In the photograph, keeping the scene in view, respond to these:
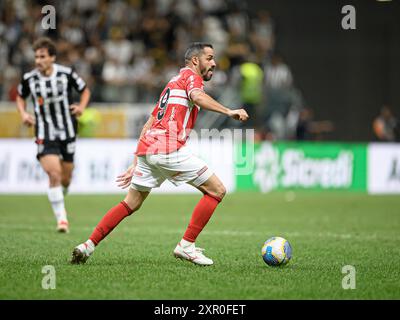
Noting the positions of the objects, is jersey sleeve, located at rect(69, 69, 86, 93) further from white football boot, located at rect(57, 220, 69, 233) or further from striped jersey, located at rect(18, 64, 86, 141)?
white football boot, located at rect(57, 220, 69, 233)

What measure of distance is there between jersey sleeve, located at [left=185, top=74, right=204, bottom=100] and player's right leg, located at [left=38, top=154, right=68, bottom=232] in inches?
159

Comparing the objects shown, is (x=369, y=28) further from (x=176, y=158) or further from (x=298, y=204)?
(x=176, y=158)

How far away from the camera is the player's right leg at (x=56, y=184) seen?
36.6 feet

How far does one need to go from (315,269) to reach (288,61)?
17.3 m

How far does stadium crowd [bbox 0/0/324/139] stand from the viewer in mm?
21406

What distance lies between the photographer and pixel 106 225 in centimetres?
773

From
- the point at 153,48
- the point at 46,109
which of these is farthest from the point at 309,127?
the point at 46,109

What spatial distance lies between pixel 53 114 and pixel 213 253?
12.2 feet

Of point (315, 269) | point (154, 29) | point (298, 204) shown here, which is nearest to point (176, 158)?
point (315, 269)

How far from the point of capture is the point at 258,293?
6.25m

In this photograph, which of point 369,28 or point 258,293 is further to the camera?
point 369,28

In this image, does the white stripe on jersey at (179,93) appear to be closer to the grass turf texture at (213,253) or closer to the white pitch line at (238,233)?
the grass turf texture at (213,253)

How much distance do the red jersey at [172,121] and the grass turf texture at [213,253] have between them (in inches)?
45.6

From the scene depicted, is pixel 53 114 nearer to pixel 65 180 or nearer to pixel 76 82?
pixel 76 82
